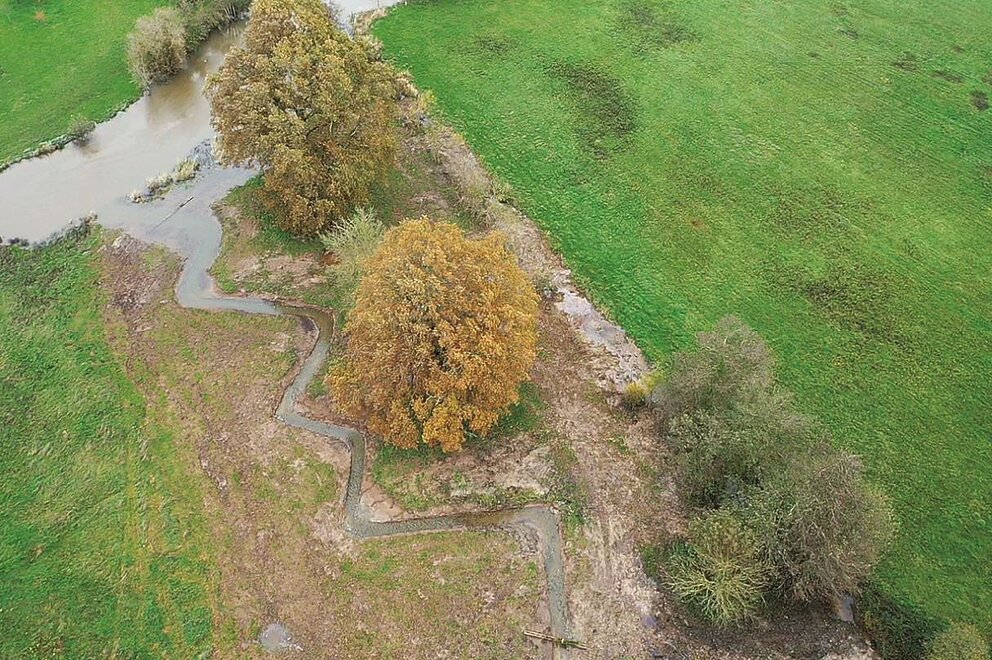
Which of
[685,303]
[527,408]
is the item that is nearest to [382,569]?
[527,408]

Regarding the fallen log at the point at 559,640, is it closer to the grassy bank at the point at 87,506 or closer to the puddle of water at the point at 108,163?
the grassy bank at the point at 87,506

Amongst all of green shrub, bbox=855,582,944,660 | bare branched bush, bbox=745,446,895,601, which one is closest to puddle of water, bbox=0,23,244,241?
bare branched bush, bbox=745,446,895,601

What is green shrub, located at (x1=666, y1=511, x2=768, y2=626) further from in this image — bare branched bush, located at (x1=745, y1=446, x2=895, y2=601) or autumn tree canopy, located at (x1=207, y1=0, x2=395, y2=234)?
autumn tree canopy, located at (x1=207, y1=0, x2=395, y2=234)

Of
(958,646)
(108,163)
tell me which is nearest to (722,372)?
(958,646)

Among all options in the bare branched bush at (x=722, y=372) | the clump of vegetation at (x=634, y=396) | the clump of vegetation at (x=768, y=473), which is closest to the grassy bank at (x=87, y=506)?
the clump of vegetation at (x=634, y=396)

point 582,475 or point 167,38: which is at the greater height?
point 167,38

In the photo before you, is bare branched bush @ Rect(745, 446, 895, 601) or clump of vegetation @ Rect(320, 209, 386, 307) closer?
bare branched bush @ Rect(745, 446, 895, 601)

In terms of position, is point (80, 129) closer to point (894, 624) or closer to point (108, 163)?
point (108, 163)
